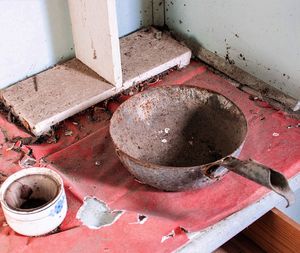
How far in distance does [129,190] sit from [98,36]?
0.38 metres

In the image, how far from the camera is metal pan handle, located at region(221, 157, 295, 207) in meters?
0.84

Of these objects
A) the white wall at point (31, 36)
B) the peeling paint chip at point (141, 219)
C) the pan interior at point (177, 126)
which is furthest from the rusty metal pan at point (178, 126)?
the white wall at point (31, 36)

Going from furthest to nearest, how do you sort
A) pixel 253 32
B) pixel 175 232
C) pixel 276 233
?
1. pixel 253 32
2. pixel 276 233
3. pixel 175 232

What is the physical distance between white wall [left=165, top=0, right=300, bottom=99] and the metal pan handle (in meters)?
0.36

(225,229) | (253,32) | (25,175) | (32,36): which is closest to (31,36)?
(32,36)

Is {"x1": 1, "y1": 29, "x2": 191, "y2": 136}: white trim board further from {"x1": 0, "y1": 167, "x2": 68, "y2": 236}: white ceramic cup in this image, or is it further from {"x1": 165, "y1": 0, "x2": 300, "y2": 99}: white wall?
{"x1": 0, "y1": 167, "x2": 68, "y2": 236}: white ceramic cup

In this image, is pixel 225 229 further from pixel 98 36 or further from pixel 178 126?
pixel 98 36

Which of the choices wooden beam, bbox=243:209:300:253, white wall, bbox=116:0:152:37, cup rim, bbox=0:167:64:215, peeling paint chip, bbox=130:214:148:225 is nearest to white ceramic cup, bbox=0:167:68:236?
cup rim, bbox=0:167:64:215

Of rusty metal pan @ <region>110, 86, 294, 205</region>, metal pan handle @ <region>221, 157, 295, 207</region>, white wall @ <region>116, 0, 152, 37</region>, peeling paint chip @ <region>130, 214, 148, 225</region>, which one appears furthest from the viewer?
white wall @ <region>116, 0, 152, 37</region>

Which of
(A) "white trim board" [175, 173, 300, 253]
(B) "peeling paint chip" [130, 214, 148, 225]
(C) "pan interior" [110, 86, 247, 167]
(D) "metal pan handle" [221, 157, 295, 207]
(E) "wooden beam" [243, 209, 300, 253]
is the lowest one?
(E) "wooden beam" [243, 209, 300, 253]

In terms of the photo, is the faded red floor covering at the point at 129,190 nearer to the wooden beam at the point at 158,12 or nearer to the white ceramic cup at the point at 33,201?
the white ceramic cup at the point at 33,201

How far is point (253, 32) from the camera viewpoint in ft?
3.92

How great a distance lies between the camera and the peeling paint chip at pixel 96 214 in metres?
0.97

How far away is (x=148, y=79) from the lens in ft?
4.27
